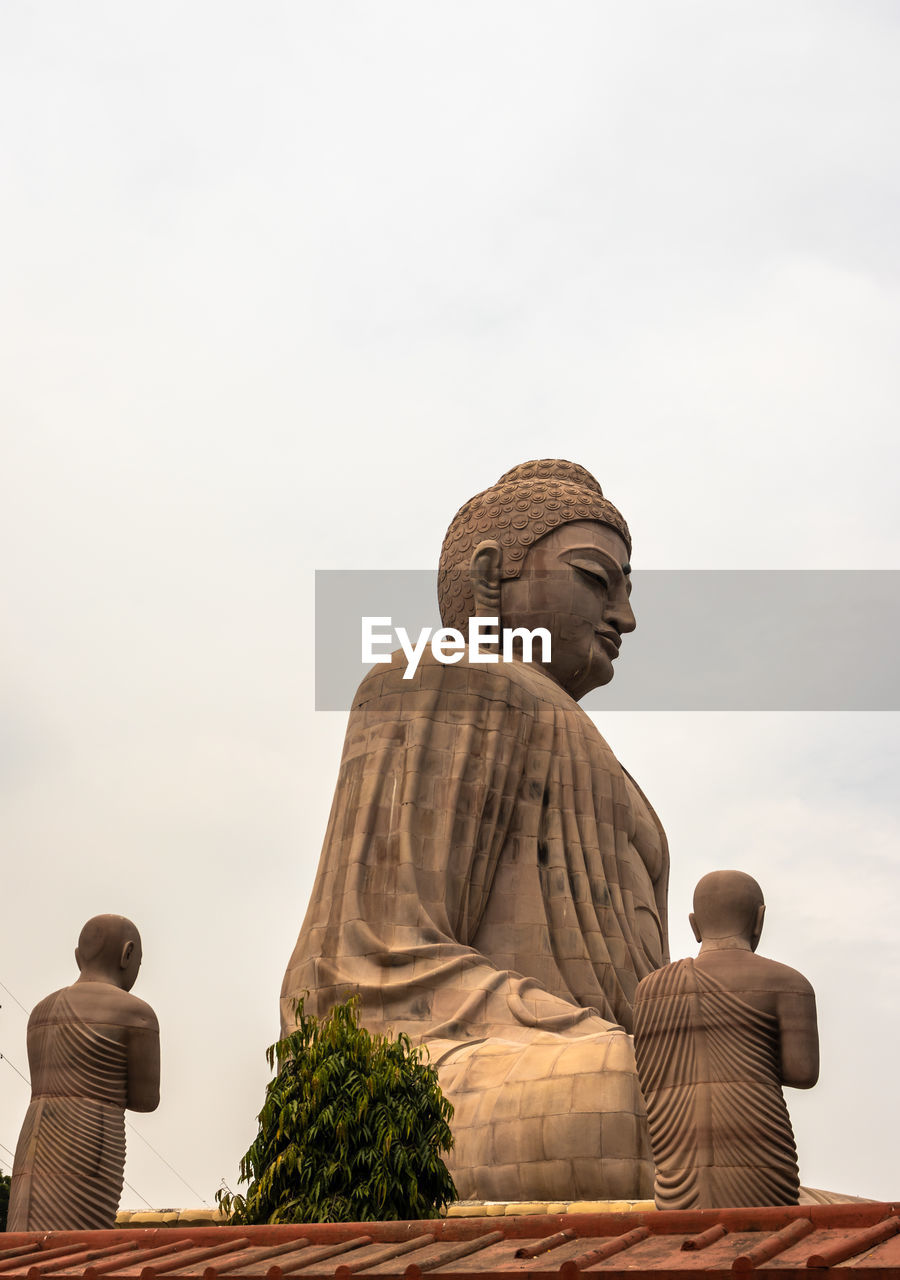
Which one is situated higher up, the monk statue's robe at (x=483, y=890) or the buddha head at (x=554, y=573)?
the buddha head at (x=554, y=573)

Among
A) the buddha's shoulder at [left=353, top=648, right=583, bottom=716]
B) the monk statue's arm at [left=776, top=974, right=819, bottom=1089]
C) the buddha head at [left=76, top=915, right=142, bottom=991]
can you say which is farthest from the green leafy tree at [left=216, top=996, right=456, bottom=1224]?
the buddha's shoulder at [left=353, top=648, right=583, bottom=716]

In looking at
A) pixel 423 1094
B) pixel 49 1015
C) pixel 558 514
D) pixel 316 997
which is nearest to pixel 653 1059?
pixel 423 1094

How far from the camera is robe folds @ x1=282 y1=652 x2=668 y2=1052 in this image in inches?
455

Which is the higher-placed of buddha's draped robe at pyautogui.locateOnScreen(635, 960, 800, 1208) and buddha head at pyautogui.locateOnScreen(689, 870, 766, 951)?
buddha head at pyautogui.locateOnScreen(689, 870, 766, 951)

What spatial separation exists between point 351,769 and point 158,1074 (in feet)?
15.4

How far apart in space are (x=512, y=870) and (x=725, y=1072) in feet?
18.0

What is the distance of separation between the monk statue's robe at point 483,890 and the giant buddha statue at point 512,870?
0.05 ft

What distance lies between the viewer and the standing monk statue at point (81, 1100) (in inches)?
326

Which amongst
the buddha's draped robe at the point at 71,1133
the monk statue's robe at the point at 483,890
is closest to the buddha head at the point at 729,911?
the monk statue's robe at the point at 483,890

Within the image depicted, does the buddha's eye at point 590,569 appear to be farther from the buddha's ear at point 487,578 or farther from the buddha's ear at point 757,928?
the buddha's ear at point 757,928

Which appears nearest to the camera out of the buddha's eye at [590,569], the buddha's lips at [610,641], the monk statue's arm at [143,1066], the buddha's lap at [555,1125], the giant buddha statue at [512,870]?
the monk statue's arm at [143,1066]

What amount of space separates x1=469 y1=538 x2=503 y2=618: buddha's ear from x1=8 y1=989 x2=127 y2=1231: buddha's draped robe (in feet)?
20.9

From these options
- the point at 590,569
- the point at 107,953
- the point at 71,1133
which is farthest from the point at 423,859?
the point at 71,1133

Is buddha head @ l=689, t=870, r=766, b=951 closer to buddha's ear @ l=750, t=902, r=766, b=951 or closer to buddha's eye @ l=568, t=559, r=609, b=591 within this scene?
buddha's ear @ l=750, t=902, r=766, b=951
